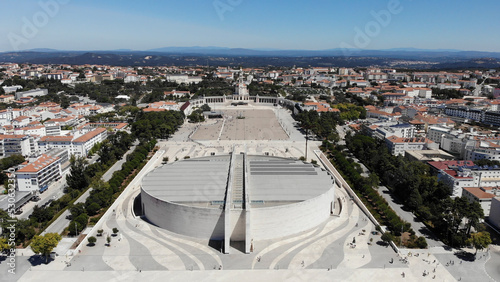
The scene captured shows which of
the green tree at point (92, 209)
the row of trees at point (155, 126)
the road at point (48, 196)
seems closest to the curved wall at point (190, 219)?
the green tree at point (92, 209)

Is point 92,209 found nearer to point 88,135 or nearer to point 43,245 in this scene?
point 43,245

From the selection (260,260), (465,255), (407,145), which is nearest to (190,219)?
(260,260)

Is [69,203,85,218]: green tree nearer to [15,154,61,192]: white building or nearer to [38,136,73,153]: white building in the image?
[15,154,61,192]: white building

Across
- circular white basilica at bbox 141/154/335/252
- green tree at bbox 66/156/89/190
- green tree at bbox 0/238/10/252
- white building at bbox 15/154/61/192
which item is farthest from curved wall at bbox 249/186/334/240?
white building at bbox 15/154/61/192

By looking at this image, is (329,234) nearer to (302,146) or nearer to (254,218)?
(254,218)

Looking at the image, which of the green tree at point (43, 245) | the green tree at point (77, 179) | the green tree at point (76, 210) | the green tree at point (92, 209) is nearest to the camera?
the green tree at point (43, 245)

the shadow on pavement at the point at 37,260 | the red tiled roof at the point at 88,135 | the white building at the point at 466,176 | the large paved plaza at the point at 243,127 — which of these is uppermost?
the red tiled roof at the point at 88,135

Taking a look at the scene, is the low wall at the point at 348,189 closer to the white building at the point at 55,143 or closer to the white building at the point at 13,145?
the white building at the point at 55,143
